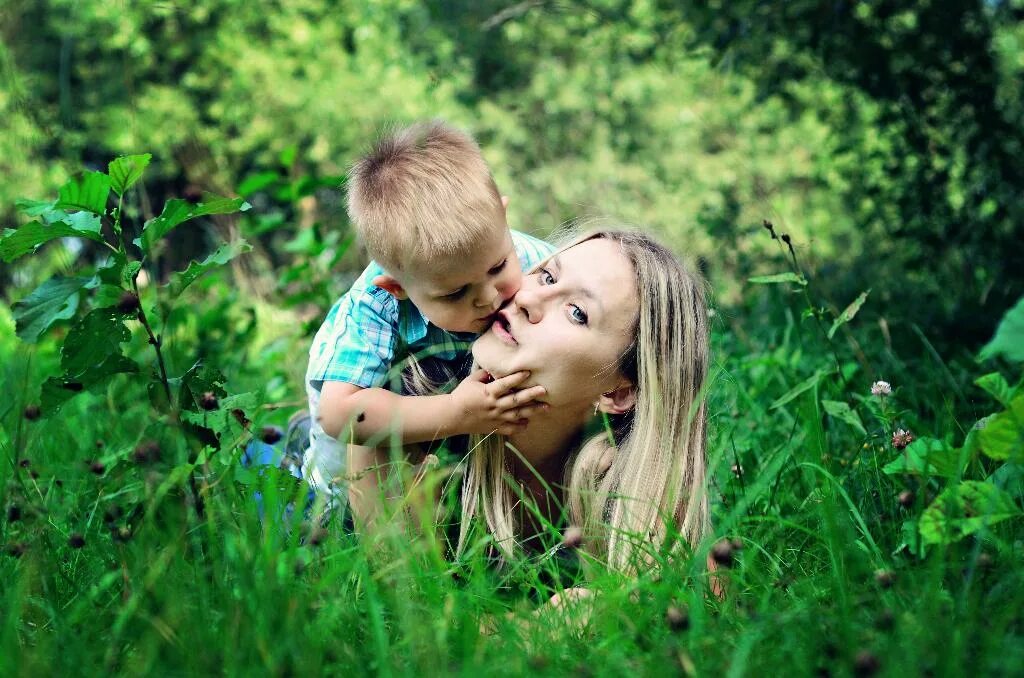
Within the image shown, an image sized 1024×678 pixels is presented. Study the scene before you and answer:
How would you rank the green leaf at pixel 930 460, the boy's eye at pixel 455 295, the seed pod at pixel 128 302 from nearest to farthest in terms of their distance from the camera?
1. the green leaf at pixel 930 460
2. the seed pod at pixel 128 302
3. the boy's eye at pixel 455 295

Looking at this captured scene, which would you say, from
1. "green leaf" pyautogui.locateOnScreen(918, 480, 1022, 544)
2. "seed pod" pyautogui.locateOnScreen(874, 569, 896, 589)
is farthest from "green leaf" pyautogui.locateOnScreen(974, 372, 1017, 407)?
"seed pod" pyautogui.locateOnScreen(874, 569, 896, 589)

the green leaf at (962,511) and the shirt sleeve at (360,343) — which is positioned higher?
the green leaf at (962,511)

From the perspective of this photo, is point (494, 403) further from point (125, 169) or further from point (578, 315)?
point (125, 169)

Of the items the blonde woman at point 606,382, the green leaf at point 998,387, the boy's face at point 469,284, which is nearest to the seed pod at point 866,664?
the green leaf at point 998,387

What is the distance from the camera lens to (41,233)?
1.88 meters

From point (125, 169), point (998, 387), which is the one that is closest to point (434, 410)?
point (125, 169)

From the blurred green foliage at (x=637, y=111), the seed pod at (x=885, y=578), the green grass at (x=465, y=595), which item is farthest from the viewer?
the blurred green foliage at (x=637, y=111)

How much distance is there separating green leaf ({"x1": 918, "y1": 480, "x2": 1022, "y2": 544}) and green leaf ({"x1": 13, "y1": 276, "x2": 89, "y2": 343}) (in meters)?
1.67

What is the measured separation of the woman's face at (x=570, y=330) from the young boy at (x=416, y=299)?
5cm

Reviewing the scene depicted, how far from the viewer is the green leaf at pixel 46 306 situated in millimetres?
1911

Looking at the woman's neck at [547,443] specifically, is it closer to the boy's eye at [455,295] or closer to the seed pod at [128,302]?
the boy's eye at [455,295]

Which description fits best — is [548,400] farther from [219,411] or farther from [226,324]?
[226,324]

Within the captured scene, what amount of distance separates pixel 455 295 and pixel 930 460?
43.8 inches

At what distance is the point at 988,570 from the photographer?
1.54 m
